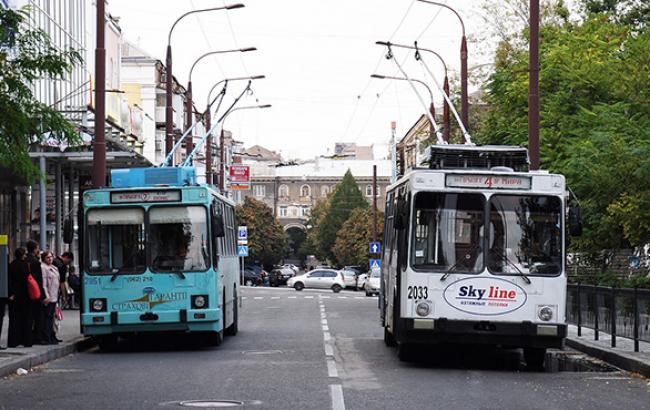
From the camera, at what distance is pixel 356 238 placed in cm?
12125

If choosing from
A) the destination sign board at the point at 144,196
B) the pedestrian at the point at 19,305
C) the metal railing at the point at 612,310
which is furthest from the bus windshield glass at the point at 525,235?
the pedestrian at the point at 19,305

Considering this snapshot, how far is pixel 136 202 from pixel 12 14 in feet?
21.1

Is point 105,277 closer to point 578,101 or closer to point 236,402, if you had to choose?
point 236,402

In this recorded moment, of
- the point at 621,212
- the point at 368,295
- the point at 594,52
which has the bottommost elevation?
the point at 368,295

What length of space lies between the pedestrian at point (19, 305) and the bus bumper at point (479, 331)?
6525 millimetres

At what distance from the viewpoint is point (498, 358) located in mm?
20312

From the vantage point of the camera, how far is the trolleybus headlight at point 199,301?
818 inches

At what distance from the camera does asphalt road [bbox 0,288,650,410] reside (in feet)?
43.4

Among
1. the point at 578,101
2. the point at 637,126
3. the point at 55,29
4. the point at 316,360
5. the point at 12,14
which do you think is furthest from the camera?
the point at 55,29

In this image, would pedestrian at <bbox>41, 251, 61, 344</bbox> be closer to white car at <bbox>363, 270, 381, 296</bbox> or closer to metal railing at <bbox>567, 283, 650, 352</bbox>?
metal railing at <bbox>567, 283, 650, 352</bbox>

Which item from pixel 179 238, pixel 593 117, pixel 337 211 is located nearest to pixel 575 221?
pixel 179 238

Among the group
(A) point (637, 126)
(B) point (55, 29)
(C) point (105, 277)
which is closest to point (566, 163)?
(A) point (637, 126)

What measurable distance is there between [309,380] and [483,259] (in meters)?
3.32

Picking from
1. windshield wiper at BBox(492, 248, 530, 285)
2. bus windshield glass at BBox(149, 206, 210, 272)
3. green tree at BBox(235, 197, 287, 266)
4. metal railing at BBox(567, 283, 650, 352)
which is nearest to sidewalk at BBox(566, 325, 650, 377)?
metal railing at BBox(567, 283, 650, 352)
